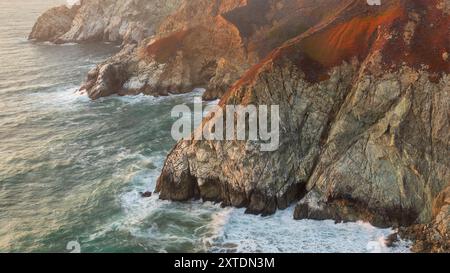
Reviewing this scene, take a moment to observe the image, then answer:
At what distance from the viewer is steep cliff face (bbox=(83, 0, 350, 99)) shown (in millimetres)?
66750

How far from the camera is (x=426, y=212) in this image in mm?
33594

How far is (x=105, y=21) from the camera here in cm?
12162

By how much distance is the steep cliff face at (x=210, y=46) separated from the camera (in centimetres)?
6675

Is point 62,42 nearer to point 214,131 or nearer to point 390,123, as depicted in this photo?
point 214,131

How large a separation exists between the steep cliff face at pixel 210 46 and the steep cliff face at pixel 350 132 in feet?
76.4

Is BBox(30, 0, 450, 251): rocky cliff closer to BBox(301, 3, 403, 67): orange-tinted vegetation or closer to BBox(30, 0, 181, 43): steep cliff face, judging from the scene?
BBox(301, 3, 403, 67): orange-tinted vegetation

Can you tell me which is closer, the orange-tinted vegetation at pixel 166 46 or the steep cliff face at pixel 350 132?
the steep cliff face at pixel 350 132

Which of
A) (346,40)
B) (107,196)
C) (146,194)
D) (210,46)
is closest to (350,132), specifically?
(346,40)

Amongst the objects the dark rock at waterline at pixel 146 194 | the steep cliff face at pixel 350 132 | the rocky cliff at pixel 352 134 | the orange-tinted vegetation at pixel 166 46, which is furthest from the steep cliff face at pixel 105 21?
the steep cliff face at pixel 350 132

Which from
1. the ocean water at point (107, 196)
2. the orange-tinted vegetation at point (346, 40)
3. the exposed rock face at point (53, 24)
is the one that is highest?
the exposed rock face at point (53, 24)

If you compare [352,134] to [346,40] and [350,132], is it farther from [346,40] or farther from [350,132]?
[346,40]

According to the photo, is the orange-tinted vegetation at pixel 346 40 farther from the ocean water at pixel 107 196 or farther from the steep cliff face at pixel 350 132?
the ocean water at pixel 107 196

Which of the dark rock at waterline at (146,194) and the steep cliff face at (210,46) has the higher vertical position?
the steep cliff face at (210,46)

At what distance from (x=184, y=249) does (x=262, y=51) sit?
38.5 meters
